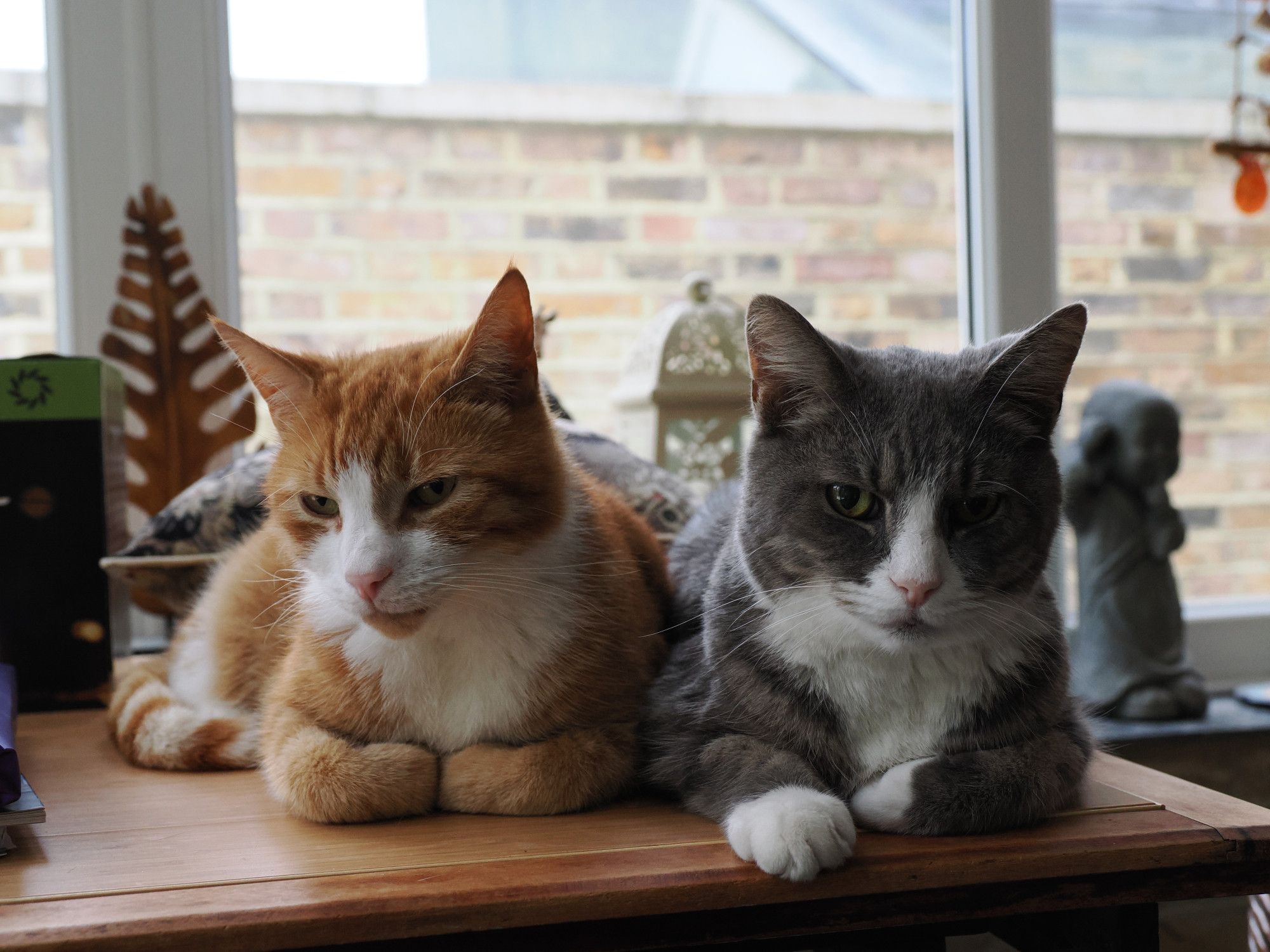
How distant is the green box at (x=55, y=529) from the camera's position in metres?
1.41

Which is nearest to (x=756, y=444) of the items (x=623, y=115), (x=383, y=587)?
(x=383, y=587)

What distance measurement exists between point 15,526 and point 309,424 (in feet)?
2.24

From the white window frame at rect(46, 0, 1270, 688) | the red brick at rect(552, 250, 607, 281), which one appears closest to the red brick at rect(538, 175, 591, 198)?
the red brick at rect(552, 250, 607, 281)

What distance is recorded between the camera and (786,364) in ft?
3.05

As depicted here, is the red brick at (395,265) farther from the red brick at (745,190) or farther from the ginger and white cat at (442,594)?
the ginger and white cat at (442,594)

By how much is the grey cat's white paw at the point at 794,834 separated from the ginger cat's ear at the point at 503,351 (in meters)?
0.42

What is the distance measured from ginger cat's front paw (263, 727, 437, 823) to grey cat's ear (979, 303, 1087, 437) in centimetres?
59

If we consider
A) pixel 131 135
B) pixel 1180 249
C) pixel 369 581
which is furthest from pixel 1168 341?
pixel 131 135

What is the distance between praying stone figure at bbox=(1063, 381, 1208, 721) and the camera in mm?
1755

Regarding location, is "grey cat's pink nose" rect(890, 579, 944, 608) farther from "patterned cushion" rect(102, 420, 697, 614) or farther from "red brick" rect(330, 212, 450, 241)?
"red brick" rect(330, 212, 450, 241)

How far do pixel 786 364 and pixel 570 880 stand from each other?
1.51 ft

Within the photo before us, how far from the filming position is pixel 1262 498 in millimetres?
2207

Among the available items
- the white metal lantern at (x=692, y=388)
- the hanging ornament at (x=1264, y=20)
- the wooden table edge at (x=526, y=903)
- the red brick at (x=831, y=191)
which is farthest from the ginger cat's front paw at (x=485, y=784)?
the hanging ornament at (x=1264, y=20)

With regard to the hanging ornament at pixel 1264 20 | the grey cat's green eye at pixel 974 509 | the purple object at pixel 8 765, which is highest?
the hanging ornament at pixel 1264 20
